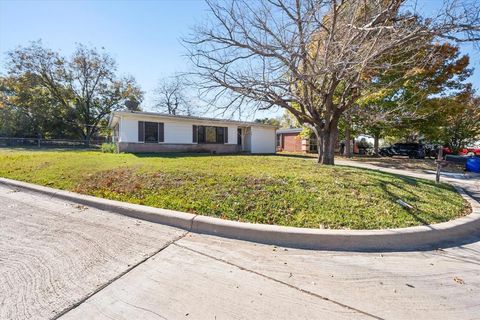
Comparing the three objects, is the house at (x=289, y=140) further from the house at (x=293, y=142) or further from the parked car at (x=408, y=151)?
the parked car at (x=408, y=151)

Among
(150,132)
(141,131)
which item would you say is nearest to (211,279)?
(141,131)

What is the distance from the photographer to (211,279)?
2.50 meters

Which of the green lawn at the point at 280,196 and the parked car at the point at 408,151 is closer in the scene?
the green lawn at the point at 280,196

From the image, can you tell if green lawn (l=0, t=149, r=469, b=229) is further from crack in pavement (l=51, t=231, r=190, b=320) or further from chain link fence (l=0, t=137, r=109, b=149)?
chain link fence (l=0, t=137, r=109, b=149)

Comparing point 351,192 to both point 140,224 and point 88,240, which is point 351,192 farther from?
point 88,240

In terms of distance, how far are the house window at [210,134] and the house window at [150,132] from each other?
2617 millimetres

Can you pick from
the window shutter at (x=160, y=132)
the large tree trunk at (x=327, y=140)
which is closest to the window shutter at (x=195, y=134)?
the window shutter at (x=160, y=132)

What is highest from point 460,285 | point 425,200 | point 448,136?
point 448,136

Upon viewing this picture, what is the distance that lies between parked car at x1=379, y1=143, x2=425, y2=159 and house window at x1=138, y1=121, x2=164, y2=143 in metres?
20.7

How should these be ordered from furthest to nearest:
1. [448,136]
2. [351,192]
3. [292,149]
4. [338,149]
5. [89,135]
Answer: [89,135] → [292,149] → [338,149] → [448,136] → [351,192]

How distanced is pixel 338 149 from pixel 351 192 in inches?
904

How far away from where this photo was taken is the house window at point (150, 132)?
51.1ft

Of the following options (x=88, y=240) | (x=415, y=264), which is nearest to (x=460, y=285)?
(x=415, y=264)

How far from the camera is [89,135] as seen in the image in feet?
106
